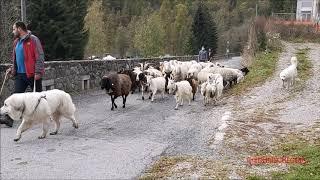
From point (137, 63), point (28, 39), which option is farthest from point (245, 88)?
point (28, 39)

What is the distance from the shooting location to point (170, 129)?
1077cm

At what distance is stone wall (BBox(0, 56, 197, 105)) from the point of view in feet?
51.4

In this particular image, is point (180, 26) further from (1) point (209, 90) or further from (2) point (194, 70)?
(1) point (209, 90)

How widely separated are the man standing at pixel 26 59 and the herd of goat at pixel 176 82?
3.68m

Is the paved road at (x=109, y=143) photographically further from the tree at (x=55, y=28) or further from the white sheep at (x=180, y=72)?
the tree at (x=55, y=28)

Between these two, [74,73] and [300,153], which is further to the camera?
[74,73]

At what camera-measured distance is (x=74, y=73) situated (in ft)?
57.9

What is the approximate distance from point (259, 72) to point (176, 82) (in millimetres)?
7501

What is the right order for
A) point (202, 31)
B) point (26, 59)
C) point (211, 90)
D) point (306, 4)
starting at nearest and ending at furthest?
1. point (26, 59)
2. point (211, 90)
3. point (202, 31)
4. point (306, 4)

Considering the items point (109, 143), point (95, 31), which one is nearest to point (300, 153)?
point (109, 143)

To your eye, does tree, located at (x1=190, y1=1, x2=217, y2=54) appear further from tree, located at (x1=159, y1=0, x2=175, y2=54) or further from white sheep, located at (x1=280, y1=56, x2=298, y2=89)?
white sheep, located at (x1=280, y1=56, x2=298, y2=89)

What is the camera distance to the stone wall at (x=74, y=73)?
15656mm

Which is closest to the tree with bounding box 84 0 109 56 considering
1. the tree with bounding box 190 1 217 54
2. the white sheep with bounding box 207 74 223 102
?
the tree with bounding box 190 1 217 54

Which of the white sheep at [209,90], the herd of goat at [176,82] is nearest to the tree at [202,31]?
the herd of goat at [176,82]
